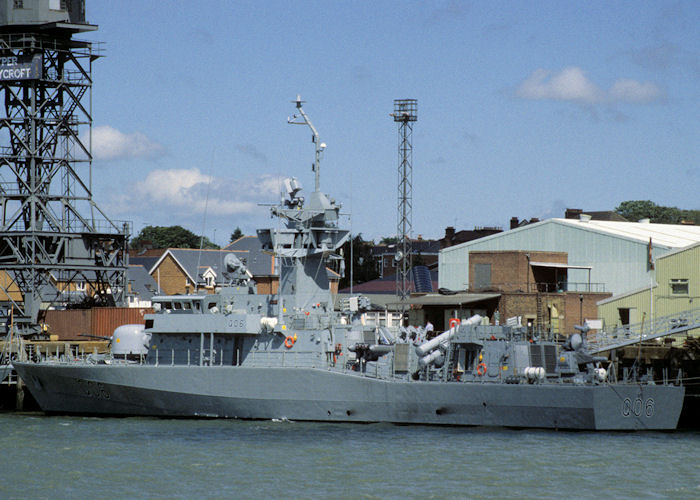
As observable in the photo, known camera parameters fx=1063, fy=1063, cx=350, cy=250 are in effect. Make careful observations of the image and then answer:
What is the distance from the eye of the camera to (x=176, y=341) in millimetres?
34969

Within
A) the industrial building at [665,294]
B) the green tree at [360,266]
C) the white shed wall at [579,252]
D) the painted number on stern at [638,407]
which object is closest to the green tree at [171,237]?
the green tree at [360,266]

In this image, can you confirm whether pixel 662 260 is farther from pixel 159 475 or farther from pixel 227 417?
pixel 159 475

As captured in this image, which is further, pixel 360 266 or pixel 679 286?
pixel 360 266

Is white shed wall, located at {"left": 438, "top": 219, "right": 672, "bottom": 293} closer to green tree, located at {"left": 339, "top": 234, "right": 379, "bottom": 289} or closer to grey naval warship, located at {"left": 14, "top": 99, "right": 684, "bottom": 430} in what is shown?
grey naval warship, located at {"left": 14, "top": 99, "right": 684, "bottom": 430}

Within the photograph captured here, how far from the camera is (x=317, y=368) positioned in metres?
33.1

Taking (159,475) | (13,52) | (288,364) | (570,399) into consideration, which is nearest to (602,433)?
(570,399)

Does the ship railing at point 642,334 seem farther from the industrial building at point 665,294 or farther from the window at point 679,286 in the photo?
the window at point 679,286

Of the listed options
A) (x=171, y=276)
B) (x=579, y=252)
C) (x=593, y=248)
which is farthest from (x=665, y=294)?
(x=171, y=276)

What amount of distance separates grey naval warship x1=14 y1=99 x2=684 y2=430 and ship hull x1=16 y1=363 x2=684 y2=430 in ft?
0.12

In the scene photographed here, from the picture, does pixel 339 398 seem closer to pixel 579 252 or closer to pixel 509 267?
pixel 509 267

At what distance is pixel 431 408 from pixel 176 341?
8781mm

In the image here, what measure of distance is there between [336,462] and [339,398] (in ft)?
19.8

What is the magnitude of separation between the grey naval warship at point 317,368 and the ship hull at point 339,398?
36mm

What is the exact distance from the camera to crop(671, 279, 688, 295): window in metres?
43.0
